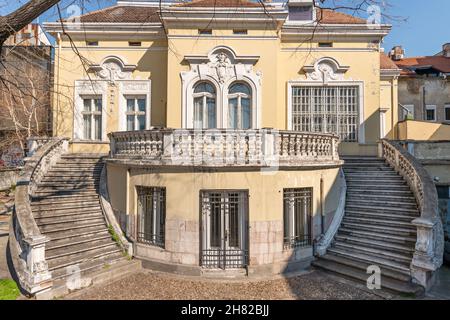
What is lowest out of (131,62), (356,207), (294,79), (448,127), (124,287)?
(124,287)

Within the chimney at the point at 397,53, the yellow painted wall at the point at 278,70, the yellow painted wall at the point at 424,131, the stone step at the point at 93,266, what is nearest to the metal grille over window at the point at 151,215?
the stone step at the point at 93,266

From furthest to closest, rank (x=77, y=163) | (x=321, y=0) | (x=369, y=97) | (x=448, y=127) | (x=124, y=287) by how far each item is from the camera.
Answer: (x=369, y=97) < (x=448, y=127) < (x=77, y=163) < (x=124, y=287) < (x=321, y=0)

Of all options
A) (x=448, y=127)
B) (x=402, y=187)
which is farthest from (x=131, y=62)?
(x=448, y=127)

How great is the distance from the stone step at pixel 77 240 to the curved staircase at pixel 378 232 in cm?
651

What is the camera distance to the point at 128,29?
43.3ft

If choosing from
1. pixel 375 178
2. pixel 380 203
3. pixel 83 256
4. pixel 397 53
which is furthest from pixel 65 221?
pixel 397 53

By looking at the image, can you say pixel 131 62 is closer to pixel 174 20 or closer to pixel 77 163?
pixel 174 20

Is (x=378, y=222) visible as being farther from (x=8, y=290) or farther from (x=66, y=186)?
(x=66, y=186)

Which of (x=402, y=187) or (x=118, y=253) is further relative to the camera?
(x=402, y=187)

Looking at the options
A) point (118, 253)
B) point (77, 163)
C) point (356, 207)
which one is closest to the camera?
point (118, 253)

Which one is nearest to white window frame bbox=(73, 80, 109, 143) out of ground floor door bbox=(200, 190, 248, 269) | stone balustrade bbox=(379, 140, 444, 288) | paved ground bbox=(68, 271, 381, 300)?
ground floor door bbox=(200, 190, 248, 269)

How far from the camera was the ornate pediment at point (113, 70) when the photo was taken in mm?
13250

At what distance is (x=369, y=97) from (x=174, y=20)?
9.88m

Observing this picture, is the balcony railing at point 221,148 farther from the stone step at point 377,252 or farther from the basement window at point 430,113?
the basement window at point 430,113
